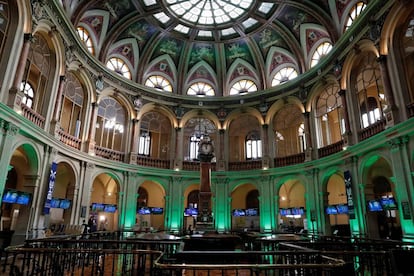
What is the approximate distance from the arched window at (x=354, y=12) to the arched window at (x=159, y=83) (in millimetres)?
14778

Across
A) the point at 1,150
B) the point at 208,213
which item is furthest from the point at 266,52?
the point at 1,150

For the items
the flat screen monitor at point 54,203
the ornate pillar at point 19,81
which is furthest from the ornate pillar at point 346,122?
the ornate pillar at point 19,81

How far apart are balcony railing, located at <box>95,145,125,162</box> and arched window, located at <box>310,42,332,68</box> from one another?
626 inches

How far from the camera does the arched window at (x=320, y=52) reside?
66.0ft

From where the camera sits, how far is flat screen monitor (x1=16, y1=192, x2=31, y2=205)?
42.3 ft

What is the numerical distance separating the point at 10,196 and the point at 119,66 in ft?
45.0

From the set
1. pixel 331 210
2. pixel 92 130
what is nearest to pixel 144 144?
pixel 92 130

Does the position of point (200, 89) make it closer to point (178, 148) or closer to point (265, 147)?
point (178, 148)

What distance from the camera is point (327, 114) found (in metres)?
20.2

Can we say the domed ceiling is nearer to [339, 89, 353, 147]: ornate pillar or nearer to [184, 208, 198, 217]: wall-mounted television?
[339, 89, 353, 147]: ornate pillar

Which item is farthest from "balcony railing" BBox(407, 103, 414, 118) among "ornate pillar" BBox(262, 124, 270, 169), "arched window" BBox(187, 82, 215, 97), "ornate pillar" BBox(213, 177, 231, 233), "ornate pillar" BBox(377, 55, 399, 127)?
"arched window" BBox(187, 82, 215, 97)

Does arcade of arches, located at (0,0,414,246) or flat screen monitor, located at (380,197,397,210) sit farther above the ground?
arcade of arches, located at (0,0,414,246)

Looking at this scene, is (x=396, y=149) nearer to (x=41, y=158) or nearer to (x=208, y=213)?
(x=208, y=213)

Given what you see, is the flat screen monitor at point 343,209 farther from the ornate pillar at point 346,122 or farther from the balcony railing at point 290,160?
the balcony railing at point 290,160
